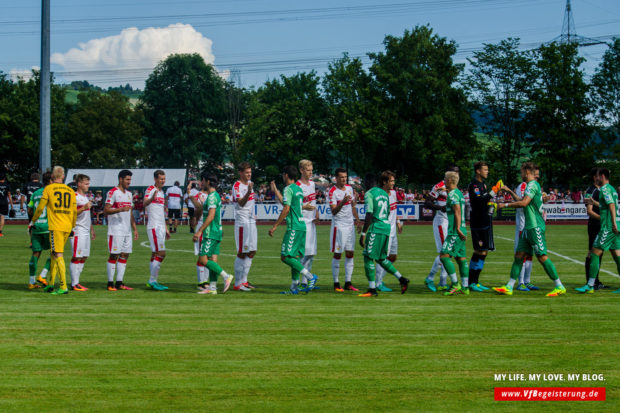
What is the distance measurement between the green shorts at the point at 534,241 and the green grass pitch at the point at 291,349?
82 centimetres

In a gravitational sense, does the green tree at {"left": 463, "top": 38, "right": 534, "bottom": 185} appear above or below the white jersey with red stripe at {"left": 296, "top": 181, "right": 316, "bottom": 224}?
above

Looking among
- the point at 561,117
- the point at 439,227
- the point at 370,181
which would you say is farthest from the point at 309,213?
the point at 561,117

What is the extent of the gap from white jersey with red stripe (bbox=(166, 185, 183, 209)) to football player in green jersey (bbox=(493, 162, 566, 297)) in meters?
22.9

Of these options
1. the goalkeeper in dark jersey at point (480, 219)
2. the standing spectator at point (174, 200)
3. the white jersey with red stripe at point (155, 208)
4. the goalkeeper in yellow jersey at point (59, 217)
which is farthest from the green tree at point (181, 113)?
the goalkeeper in dark jersey at point (480, 219)

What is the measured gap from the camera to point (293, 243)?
1236cm

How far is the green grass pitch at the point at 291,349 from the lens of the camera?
19.4 ft

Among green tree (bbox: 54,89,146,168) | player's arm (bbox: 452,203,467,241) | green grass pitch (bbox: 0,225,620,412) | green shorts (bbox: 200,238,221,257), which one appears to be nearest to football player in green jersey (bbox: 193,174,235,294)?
green shorts (bbox: 200,238,221,257)

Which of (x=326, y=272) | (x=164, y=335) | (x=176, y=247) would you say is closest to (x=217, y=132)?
(x=176, y=247)

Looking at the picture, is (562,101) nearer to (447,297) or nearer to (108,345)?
(447,297)

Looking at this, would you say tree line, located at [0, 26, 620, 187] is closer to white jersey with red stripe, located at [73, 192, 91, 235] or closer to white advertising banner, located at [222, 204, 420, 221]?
white advertising banner, located at [222, 204, 420, 221]

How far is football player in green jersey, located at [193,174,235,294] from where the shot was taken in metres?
12.2

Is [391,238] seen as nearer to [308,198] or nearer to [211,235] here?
[308,198]

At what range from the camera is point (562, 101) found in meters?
61.4

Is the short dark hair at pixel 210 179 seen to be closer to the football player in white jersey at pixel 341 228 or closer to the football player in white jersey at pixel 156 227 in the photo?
the football player in white jersey at pixel 156 227
